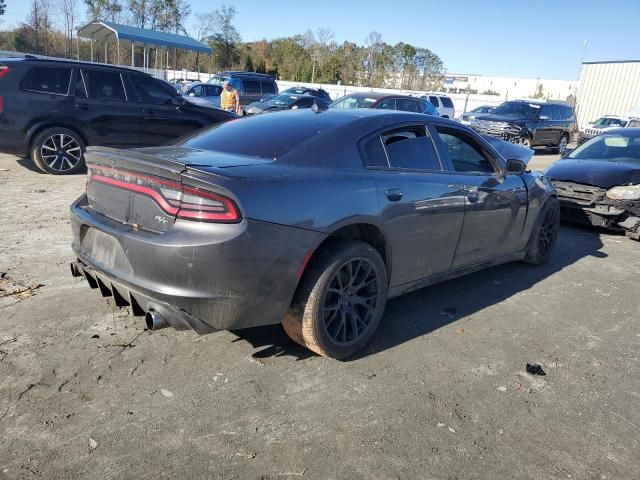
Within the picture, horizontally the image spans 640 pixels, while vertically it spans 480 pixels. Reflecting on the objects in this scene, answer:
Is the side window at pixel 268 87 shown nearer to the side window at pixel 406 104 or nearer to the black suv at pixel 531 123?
the black suv at pixel 531 123

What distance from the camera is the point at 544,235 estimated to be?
18.8 ft

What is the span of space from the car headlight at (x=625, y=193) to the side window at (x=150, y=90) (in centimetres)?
737

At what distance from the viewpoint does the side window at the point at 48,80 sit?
8.16 m

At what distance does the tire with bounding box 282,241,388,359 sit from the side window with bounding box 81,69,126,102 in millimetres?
7138

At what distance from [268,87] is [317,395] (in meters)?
22.4

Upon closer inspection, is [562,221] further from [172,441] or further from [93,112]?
[93,112]

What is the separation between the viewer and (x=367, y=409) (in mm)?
2953

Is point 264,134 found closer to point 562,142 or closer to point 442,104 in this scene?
point 562,142

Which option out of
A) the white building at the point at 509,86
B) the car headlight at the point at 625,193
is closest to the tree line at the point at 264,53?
the white building at the point at 509,86

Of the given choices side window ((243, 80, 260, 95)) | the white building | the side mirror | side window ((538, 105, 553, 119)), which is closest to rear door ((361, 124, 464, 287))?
the side mirror

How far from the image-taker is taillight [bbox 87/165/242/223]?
2.77 metres

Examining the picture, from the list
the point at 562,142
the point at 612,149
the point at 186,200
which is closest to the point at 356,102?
the point at 612,149

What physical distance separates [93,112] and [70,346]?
20.8 feet

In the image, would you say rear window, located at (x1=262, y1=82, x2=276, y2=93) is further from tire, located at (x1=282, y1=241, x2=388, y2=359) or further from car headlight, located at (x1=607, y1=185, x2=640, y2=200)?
tire, located at (x1=282, y1=241, x2=388, y2=359)
